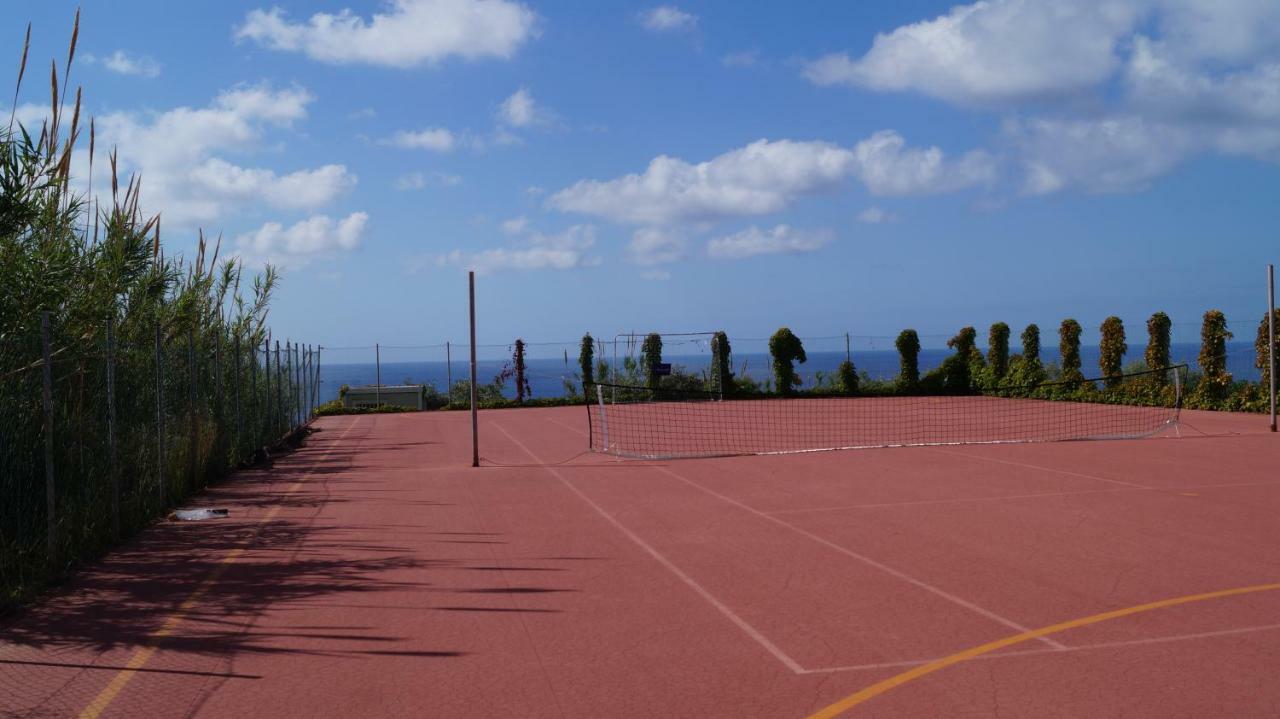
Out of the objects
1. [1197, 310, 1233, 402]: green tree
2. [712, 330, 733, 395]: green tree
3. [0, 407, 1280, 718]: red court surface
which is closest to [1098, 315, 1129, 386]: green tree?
[1197, 310, 1233, 402]: green tree

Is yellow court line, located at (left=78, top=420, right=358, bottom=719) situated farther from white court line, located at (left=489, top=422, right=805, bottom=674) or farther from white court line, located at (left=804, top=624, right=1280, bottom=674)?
white court line, located at (left=804, top=624, right=1280, bottom=674)

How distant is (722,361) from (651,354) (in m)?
2.94

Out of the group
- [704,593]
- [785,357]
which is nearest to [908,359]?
[785,357]

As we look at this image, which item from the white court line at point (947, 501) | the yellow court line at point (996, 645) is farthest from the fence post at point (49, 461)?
the white court line at point (947, 501)

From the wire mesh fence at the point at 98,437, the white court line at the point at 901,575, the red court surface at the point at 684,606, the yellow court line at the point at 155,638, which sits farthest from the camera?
the wire mesh fence at the point at 98,437

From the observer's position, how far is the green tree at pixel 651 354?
41.2 metres

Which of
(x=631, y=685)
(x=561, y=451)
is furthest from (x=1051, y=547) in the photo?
(x=561, y=451)

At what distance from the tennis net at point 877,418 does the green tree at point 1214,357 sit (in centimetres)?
94

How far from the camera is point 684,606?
311 inches

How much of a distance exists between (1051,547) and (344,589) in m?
6.80

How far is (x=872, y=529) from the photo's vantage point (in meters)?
11.2

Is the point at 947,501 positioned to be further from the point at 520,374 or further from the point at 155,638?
the point at 520,374

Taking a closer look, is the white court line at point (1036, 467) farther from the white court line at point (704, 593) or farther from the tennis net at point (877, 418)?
the white court line at point (704, 593)

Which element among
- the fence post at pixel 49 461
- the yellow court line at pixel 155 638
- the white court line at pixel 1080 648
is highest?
the fence post at pixel 49 461
